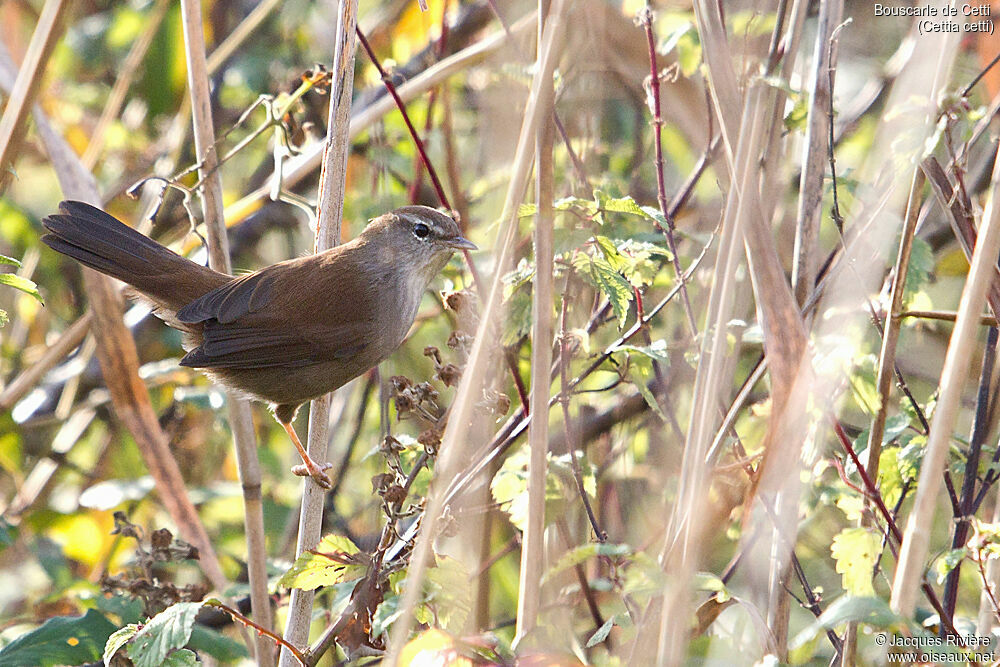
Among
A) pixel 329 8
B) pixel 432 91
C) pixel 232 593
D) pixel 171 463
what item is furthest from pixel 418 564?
pixel 329 8

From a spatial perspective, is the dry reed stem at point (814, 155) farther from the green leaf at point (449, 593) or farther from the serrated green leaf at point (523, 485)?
the green leaf at point (449, 593)

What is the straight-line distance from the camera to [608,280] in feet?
6.35

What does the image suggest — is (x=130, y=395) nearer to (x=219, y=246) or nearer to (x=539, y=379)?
(x=219, y=246)

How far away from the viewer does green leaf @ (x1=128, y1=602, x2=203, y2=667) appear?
1.68 meters

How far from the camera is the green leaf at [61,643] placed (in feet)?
6.79

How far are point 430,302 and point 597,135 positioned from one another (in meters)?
1.39

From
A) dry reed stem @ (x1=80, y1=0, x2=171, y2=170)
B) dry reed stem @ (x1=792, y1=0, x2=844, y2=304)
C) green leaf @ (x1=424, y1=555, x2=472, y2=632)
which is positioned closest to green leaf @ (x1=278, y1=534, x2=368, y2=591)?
green leaf @ (x1=424, y1=555, x2=472, y2=632)

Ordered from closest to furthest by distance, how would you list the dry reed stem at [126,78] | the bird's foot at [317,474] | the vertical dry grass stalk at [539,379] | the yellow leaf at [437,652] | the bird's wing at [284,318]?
the yellow leaf at [437,652], the vertical dry grass stalk at [539,379], the bird's foot at [317,474], the bird's wing at [284,318], the dry reed stem at [126,78]

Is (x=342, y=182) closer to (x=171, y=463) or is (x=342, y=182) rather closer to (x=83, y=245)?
(x=83, y=245)

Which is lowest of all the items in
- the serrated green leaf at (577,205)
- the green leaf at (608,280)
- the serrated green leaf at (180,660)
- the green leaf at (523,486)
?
the serrated green leaf at (180,660)

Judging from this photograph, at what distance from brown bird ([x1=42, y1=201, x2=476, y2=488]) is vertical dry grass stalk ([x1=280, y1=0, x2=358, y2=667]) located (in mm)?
378

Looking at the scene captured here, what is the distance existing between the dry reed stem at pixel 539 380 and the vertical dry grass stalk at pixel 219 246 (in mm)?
776

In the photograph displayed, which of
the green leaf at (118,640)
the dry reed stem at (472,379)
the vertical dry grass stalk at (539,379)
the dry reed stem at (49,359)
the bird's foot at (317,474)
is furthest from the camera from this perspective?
the dry reed stem at (49,359)

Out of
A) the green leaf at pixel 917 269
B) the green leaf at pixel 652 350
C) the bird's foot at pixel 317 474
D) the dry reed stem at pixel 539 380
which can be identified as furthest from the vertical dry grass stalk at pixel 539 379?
the green leaf at pixel 917 269
